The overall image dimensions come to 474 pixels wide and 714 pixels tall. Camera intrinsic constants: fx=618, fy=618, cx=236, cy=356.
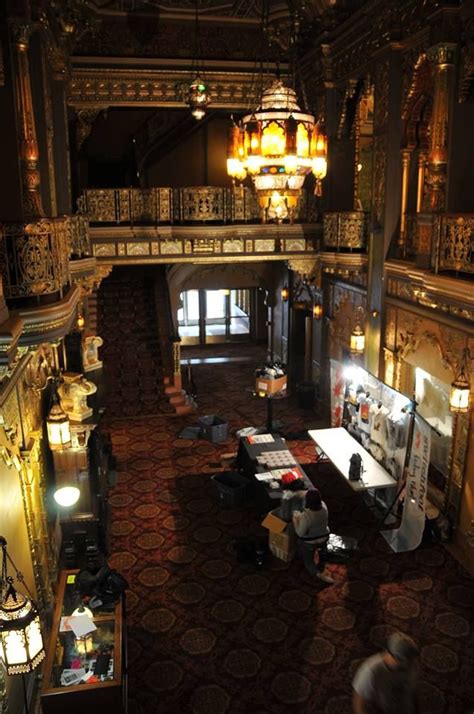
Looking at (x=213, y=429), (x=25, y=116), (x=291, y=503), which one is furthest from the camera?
(x=213, y=429)

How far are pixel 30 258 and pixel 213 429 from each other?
27.5 ft

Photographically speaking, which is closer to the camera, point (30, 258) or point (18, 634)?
point (18, 634)

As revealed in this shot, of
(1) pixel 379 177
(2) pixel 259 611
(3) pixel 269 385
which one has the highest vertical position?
(1) pixel 379 177

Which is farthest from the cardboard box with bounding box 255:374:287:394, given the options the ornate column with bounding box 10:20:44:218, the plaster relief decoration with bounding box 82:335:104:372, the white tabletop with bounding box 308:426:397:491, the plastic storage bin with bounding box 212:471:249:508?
the ornate column with bounding box 10:20:44:218

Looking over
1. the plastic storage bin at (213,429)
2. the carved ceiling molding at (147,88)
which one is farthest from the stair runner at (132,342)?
the carved ceiling molding at (147,88)

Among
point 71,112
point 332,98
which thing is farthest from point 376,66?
point 71,112

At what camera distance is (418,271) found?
9398 millimetres

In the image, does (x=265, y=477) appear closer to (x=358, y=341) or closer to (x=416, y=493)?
(x=416, y=493)

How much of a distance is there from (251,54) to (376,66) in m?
4.09

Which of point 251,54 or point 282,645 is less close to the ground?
point 251,54

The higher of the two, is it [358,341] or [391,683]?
[358,341]

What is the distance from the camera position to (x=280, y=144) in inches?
311

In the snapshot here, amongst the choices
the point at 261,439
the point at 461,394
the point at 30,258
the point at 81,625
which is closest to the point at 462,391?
the point at 461,394

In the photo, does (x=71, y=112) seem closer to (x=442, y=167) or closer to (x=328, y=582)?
(x=442, y=167)
